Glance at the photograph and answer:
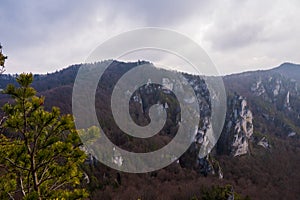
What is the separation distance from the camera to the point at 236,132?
125m

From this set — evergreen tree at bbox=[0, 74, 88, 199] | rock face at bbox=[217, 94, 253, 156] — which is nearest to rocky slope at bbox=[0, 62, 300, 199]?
rock face at bbox=[217, 94, 253, 156]

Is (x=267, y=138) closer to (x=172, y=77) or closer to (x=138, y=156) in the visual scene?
(x=172, y=77)

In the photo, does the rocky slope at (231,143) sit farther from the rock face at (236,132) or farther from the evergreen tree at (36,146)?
the evergreen tree at (36,146)

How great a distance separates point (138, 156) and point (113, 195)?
107 feet

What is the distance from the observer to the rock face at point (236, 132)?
125m

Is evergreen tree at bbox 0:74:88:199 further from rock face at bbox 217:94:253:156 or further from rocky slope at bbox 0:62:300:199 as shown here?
rock face at bbox 217:94:253:156

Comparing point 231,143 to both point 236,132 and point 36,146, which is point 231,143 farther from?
point 36,146

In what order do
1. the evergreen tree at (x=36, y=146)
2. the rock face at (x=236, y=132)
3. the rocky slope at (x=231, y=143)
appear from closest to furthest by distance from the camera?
the evergreen tree at (x=36, y=146), the rocky slope at (x=231, y=143), the rock face at (x=236, y=132)

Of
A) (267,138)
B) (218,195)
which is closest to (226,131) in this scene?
(267,138)

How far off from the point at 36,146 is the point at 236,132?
12467 centimetres

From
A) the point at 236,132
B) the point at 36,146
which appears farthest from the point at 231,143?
the point at 36,146

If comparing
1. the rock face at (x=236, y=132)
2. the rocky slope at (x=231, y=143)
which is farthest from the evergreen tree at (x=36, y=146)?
the rock face at (x=236, y=132)

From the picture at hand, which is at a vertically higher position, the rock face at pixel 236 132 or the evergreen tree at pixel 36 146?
the evergreen tree at pixel 36 146

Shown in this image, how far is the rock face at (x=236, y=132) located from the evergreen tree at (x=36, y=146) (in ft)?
404
